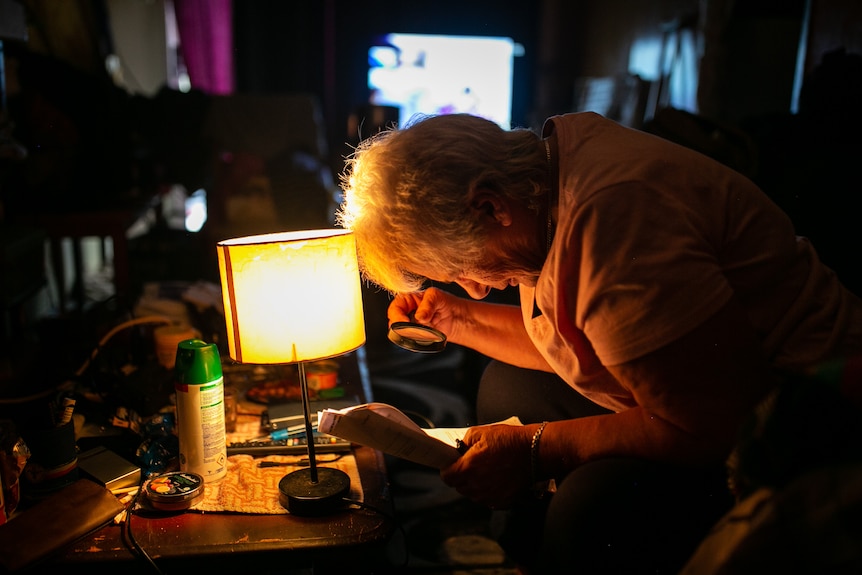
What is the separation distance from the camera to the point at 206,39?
16.1 feet

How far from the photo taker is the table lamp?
88 cm

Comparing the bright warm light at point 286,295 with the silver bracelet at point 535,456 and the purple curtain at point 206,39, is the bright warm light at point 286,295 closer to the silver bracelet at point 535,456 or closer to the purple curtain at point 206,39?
the silver bracelet at point 535,456

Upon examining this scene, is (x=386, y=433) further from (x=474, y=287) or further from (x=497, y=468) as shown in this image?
(x=474, y=287)

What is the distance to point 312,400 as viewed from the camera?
127 cm

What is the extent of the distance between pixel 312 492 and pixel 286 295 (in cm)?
27

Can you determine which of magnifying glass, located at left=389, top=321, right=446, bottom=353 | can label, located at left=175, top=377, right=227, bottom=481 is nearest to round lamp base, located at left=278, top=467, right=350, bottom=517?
can label, located at left=175, top=377, right=227, bottom=481

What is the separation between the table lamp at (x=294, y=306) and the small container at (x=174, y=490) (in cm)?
11

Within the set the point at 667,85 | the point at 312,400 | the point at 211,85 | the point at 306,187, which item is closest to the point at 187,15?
the point at 211,85

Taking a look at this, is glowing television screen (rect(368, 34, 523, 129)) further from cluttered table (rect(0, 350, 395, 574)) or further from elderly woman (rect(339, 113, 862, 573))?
cluttered table (rect(0, 350, 395, 574))

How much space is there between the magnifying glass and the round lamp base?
25cm

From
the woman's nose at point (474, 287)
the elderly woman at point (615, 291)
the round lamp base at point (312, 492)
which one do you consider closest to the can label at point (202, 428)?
the round lamp base at point (312, 492)

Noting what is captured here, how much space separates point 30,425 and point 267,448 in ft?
1.10

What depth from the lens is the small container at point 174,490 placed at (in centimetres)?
87

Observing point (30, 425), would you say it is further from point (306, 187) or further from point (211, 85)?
point (211, 85)
